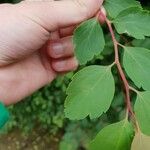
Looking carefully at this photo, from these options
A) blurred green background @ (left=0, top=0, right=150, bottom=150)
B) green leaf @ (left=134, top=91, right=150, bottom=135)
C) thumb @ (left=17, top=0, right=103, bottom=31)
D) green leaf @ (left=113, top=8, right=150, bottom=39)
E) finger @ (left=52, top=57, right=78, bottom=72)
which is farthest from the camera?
blurred green background @ (left=0, top=0, right=150, bottom=150)

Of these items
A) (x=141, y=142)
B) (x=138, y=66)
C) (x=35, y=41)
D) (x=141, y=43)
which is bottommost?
(x=141, y=43)

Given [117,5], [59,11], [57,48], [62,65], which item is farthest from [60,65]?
[117,5]

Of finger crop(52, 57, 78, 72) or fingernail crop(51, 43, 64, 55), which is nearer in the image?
fingernail crop(51, 43, 64, 55)

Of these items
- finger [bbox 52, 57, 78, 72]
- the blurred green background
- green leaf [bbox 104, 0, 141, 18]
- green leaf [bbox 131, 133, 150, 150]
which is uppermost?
green leaf [bbox 104, 0, 141, 18]

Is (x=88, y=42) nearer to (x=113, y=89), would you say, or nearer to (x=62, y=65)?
(x=113, y=89)

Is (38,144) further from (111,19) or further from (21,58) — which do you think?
(111,19)

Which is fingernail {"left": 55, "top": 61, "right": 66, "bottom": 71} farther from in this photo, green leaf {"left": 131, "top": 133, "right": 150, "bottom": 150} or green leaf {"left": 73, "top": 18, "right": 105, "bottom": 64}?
green leaf {"left": 131, "top": 133, "right": 150, "bottom": 150}

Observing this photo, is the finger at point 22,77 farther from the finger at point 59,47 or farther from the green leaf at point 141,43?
the green leaf at point 141,43

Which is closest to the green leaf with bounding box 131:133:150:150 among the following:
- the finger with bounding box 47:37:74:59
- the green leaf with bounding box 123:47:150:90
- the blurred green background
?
the green leaf with bounding box 123:47:150:90

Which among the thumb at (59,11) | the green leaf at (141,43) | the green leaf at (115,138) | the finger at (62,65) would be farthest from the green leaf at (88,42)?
the green leaf at (141,43)
